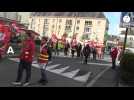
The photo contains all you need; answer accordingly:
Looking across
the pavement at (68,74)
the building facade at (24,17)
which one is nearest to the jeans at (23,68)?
the pavement at (68,74)

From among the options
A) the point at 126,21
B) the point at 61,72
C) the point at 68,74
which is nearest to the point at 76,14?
the point at 126,21

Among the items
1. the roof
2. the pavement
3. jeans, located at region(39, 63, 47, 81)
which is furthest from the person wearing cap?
the roof

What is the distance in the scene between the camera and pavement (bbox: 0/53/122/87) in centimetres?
1091

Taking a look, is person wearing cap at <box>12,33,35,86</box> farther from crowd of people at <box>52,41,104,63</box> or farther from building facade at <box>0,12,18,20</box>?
building facade at <box>0,12,18,20</box>

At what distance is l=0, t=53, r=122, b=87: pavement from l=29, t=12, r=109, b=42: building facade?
4.22 feet

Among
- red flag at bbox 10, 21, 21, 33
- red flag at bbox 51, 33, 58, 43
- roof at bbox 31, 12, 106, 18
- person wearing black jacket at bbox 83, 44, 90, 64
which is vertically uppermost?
roof at bbox 31, 12, 106, 18

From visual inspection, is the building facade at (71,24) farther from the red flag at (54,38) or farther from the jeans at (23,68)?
the jeans at (23,68)

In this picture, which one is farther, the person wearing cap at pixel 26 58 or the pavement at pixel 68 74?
the pavement at pixel 68 74

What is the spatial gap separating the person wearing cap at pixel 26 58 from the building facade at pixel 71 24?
567mm

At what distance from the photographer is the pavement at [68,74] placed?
10906 millimetres

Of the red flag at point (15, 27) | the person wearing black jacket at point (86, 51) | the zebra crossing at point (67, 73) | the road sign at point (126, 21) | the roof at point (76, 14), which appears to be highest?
the roof at point (76, 14)

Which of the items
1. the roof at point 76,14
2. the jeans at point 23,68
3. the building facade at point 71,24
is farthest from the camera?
the jeans at point 23,68
